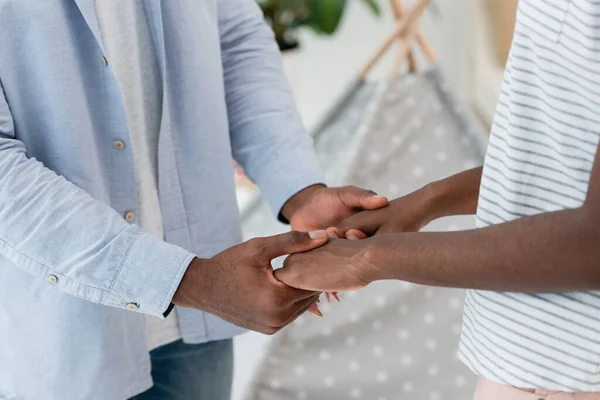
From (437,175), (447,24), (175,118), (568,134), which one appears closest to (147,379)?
(175,118)

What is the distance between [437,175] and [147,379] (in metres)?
1.19

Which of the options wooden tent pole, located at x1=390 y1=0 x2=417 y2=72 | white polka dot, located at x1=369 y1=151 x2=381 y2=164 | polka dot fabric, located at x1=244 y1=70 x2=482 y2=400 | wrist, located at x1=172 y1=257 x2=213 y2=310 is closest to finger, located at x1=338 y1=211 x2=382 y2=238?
wrist, located at x1=172 y1=257 x2=213 y2=310

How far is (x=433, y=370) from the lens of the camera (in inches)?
71.4

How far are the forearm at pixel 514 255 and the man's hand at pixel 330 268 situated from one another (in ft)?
Answer: 0.25

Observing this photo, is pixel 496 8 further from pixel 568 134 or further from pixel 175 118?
pixel 568 134

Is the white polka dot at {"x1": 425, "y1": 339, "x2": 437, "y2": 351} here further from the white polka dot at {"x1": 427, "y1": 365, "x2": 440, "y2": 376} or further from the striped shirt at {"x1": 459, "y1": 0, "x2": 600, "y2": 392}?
the striped shirt at {"x1": 459, "y1": 0, "x2": 600, "y2": 392}

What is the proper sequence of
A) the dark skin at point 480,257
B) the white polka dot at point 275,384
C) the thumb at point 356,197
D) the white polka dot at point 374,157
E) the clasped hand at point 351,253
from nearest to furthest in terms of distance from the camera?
the dark skin at point 480,257
the clasped hand at point 351,253
the thumb at point 356,197
the white polka dot at point 275,384
the white polka dot at point 374,157

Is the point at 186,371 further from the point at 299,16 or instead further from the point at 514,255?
the point at 299,16

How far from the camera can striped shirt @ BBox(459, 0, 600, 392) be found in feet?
2.21

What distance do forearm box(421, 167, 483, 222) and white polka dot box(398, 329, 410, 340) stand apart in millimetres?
851

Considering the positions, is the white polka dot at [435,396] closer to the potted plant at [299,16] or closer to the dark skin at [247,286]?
the dark skin at [247,286]

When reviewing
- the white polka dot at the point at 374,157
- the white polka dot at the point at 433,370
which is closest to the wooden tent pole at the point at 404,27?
the white polka dot at the point at 374,157

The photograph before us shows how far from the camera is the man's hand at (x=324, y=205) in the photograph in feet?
3.68

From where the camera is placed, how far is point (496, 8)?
319 centimetres
